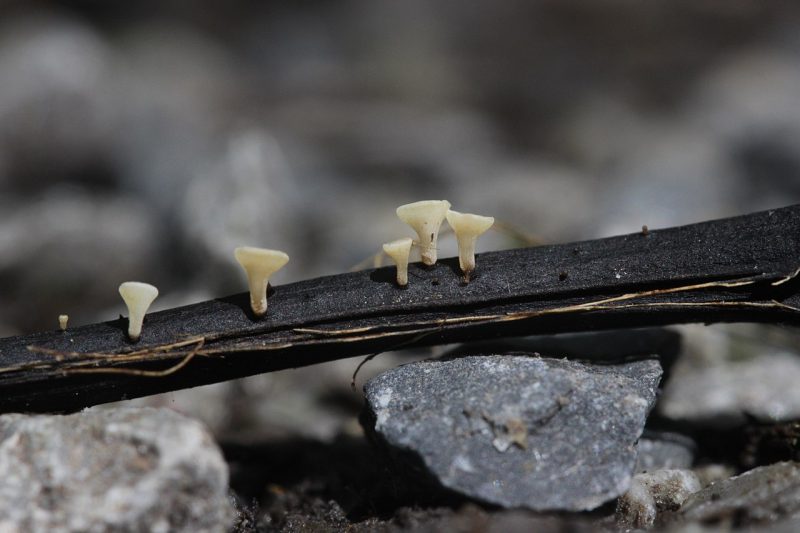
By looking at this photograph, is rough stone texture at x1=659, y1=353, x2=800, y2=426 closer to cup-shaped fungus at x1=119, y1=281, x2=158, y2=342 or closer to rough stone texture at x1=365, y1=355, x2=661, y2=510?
rough stone texture at x1=365, y1=355, x2=661, y2=510

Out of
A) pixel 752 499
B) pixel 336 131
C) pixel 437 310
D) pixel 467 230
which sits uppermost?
pixel 336 131

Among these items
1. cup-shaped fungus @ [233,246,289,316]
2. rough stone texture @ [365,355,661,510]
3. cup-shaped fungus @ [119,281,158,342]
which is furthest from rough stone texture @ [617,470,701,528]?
cup-shaped fungus @ [119,281,158,342]

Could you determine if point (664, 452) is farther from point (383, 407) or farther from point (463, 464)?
point (383, 407)

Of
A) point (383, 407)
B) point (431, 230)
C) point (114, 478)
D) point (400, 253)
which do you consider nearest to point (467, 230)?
point (431, 230)

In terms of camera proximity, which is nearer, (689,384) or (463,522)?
(463,522)

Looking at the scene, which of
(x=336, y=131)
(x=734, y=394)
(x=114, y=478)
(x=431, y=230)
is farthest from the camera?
(x=336, y=131)

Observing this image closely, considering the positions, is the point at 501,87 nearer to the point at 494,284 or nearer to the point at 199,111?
the point at 199,111

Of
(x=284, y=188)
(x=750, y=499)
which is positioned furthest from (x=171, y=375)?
(x=284, y=188)
